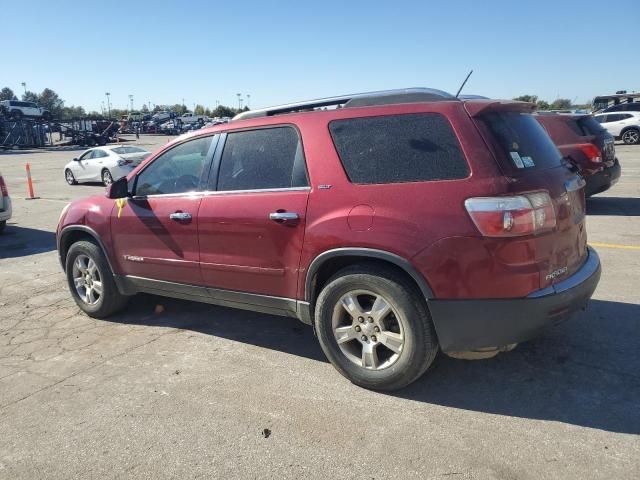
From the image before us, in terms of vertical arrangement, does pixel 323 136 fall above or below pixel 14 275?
above

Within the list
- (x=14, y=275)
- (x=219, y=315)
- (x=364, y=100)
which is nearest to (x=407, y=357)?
(x=364, y=100)

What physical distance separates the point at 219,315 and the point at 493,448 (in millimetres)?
2983

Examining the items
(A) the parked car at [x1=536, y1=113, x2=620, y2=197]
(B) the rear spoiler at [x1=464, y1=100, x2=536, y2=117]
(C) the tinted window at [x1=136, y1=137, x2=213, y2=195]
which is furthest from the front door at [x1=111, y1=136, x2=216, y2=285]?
(A) the parked car at [x1=536, y1=113, x2=620, y2=197]

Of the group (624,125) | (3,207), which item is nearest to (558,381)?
(3,207)

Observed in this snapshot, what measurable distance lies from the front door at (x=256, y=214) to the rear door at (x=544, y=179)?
1.28 metres

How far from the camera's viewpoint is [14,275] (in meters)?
6.96

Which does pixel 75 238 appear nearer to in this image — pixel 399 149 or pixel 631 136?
pixel 399 149

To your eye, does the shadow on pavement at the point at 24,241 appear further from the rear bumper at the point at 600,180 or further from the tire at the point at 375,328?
the rear bumper at the point at 600,180

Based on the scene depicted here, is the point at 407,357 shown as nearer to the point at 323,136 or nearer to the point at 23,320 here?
the point at 323,136

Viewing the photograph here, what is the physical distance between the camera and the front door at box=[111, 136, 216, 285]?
13.8 feet

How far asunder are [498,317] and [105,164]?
16961 millimetres

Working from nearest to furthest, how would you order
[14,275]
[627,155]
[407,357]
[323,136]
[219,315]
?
[407,357]
[323,136]
[219,315]
[14,275]
[627,155]

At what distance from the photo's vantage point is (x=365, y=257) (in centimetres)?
329

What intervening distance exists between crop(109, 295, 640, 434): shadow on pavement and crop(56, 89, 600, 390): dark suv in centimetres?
40
